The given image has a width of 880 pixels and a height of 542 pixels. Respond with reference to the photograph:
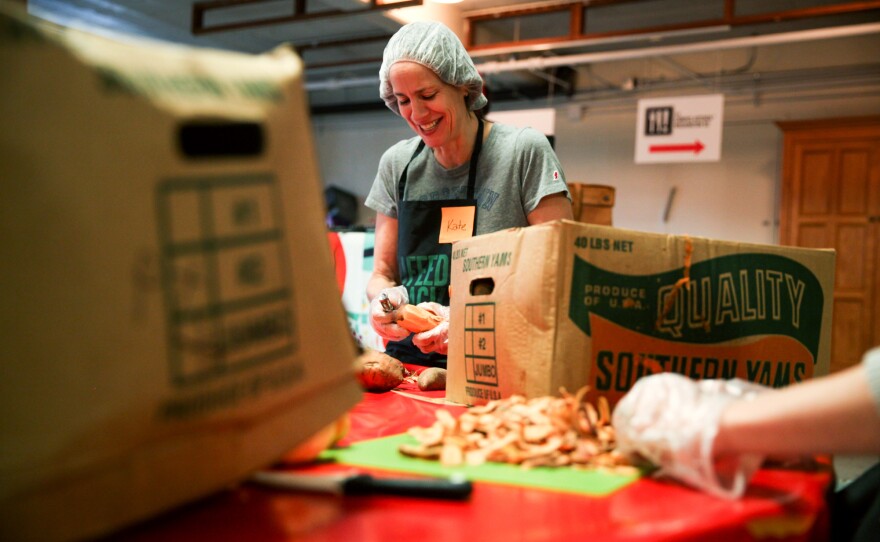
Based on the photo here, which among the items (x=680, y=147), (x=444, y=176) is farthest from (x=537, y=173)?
(x=680, y=147)

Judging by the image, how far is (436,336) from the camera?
161 centimetres

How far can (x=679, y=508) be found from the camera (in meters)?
0.70

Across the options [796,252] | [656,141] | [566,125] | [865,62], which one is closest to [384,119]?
[566,125]

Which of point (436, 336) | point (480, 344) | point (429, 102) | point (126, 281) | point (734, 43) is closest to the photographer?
point (126, 281)

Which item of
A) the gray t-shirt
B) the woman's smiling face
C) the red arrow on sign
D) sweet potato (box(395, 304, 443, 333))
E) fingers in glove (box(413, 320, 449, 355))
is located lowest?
fingers in glove (box(413, 320, 449, 355))

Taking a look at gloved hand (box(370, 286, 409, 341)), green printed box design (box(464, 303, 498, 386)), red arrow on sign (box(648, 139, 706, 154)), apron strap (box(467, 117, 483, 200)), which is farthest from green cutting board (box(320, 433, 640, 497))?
red arrow on sign (box(648, 139, 706, 154))

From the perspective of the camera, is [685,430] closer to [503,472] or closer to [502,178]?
[503,472]

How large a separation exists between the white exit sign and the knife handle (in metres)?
5.76

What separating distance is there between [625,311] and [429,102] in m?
0.97

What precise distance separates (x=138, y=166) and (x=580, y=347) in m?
0.73

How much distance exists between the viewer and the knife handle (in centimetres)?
70

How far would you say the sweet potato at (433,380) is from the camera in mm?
1497

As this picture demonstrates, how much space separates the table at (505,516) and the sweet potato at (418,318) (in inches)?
33.1

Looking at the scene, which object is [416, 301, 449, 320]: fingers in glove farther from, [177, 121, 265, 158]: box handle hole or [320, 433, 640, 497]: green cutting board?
[177, 121, 265, 158]: box handle hole
